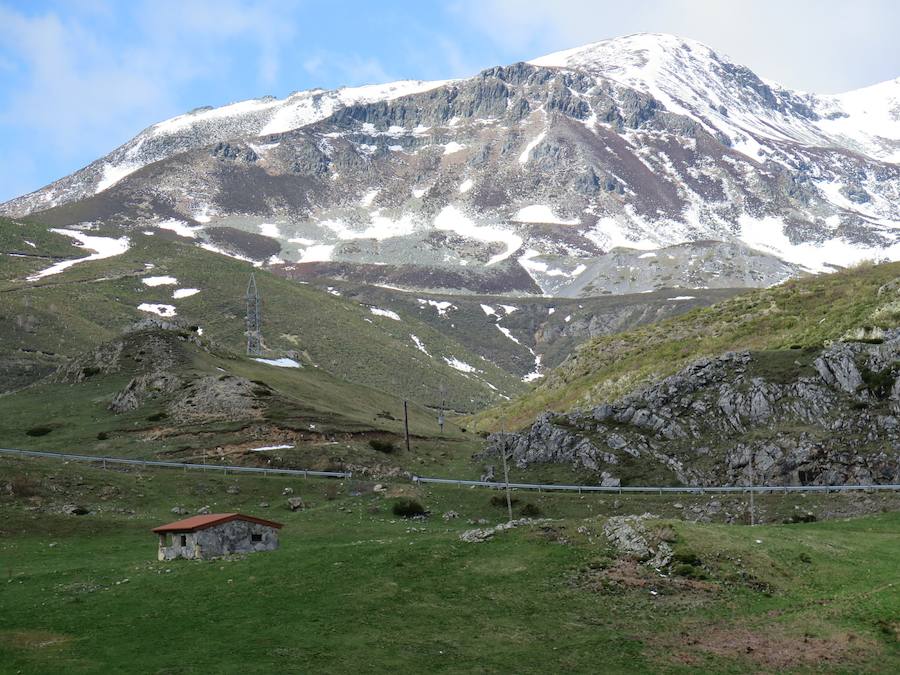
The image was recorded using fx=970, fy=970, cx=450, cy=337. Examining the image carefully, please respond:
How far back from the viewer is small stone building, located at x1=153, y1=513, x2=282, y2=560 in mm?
56125

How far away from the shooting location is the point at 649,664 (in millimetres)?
37812

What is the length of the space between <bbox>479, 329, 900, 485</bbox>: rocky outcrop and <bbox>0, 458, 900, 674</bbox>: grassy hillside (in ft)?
59.1

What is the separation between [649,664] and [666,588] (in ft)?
27.3

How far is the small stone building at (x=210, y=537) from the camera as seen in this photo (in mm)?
56125

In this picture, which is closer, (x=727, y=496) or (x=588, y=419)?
(x=727, y=496)

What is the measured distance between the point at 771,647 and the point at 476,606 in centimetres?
1285

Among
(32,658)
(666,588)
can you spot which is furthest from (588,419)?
(32,658)

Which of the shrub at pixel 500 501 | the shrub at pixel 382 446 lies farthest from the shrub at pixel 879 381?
the shrub at pixel 382 446

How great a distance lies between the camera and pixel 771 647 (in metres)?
39.1

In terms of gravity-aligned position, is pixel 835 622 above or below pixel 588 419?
below

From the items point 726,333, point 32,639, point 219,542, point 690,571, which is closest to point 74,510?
A: point 219,542

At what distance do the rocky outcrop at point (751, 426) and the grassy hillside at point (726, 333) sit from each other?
16.2 metres

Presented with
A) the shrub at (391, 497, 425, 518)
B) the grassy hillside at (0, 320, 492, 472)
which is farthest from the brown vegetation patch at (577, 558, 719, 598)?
the grassy hillside at (0, 320, 492, 472)

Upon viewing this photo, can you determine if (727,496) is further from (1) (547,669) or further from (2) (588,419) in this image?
(1) (547,669)
